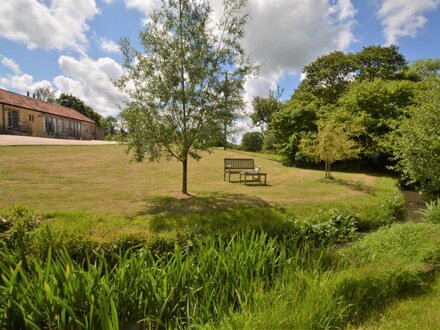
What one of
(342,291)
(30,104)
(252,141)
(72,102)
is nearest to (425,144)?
(342,291)

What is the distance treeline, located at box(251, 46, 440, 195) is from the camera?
34.9 feet

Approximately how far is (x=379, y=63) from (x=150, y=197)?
99.7ft

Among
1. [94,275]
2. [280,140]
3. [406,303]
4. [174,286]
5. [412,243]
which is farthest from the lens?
[280,140]

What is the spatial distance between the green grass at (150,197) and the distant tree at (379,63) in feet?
67.4

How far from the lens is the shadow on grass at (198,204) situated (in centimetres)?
845

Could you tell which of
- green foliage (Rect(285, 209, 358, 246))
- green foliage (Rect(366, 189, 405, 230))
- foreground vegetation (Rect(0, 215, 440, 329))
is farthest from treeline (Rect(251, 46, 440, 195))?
foreground vegetation (Rect(0, 215, 440, 329))

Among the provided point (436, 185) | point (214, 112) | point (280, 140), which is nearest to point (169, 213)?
point (214, 112)

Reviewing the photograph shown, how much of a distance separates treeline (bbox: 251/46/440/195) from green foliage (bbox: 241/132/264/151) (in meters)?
0.72

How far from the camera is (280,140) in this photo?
26.5 metres

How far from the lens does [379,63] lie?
30.6 meters

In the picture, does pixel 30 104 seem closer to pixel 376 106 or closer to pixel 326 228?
pixel 376 106

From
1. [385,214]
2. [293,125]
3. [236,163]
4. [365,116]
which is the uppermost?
[365,116]

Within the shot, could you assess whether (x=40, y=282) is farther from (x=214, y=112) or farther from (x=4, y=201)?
(x=214, y=112)

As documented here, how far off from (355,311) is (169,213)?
18.2 feet
